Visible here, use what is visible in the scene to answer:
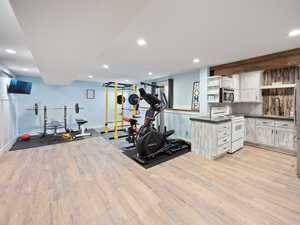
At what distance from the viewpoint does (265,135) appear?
3.65 metres

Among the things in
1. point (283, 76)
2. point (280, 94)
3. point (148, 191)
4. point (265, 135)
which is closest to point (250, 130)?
point (265, 135)

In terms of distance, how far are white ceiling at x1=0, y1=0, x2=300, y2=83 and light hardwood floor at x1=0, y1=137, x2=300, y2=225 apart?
2139 mm

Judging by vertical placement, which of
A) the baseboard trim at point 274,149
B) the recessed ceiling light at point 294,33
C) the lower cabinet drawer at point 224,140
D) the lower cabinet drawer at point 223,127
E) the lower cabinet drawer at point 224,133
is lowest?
the baseboard trim at point 274,149

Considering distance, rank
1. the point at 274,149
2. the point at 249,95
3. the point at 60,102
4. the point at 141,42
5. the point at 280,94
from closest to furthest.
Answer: the point at 141,42
the point at 274,149
the point at 280,94
the point at 249,95
the point at 60,102

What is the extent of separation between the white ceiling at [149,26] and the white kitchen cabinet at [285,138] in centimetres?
205

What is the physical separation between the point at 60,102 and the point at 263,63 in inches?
300

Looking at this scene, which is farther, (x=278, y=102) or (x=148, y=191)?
(x=278, y=102)

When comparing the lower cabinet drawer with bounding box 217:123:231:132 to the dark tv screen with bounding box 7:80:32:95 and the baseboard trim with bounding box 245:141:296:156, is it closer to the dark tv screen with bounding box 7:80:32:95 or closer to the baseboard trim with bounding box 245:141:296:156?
the baseboard trim with bounding box 245:141:296:156

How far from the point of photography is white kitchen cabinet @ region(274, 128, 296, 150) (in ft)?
10.5

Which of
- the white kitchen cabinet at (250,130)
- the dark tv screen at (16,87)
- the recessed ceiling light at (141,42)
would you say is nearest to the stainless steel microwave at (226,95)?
the white kitchen cabinet at (250,130)

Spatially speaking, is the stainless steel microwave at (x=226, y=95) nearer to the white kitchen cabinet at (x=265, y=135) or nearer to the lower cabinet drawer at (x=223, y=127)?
the lower cabinet drawer at (x=223, y=127)

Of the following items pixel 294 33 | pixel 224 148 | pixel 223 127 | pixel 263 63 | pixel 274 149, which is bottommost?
pixel 274 149

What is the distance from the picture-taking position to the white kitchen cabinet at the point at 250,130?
12.7 ft

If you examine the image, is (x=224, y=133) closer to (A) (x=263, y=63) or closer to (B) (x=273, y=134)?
(B) (x=273, y=134)
